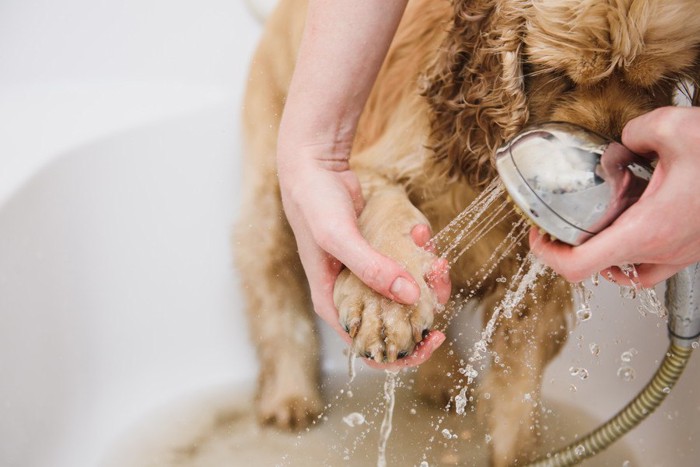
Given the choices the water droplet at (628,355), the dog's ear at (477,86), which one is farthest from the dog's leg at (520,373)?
the dog's ear at (477,86)

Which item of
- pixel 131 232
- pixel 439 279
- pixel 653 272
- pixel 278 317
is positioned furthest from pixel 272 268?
pixel 653 272

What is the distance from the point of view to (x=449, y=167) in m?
1.15

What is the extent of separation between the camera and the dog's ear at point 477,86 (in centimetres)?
94

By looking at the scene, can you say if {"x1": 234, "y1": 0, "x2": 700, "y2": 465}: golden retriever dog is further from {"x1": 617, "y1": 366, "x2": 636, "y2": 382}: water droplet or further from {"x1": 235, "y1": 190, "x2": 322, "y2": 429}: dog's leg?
{"x1": 617, "y1": 366, "x2": 636, "y2": 382}: water droplet

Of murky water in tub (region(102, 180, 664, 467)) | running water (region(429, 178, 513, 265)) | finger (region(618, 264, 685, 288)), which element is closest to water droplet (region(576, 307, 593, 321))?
murky water in tub (region(102, 180, 664, 467))

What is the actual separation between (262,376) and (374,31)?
2.66 feet

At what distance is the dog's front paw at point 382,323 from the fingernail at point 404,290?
3cm

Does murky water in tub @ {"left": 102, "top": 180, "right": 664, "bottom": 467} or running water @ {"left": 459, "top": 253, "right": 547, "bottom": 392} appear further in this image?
murky water in tub @ {"left": 102, "top": 180, "right": 664, "bottom": 467}

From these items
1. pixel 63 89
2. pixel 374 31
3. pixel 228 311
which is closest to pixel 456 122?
pixel 374 31

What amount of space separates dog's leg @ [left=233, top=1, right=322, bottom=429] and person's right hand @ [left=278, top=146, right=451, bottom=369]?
40 centimetres

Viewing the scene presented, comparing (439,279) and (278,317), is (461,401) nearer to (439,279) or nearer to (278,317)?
(278,317)

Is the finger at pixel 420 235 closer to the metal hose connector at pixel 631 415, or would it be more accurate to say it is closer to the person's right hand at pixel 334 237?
the person's right hand at pixel 334 237

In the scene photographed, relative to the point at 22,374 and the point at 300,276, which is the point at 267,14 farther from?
the point at 22,374

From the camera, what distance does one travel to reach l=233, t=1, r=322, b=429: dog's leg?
54.3 inches
